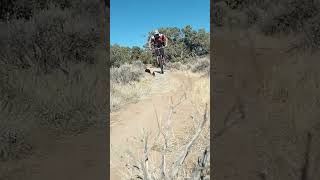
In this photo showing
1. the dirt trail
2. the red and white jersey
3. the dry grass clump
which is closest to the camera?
the dirt trail

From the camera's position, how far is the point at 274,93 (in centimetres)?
700

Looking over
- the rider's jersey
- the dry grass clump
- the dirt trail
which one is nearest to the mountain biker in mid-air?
the rider's jersey

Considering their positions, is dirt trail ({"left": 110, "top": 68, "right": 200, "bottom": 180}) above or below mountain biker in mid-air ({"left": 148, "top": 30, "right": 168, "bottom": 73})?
below

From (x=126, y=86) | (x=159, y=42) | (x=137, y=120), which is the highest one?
(x=159, y=42)

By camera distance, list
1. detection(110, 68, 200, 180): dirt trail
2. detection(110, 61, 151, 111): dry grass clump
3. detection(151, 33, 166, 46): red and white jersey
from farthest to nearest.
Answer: detection(151, 33, 166, 46): red and white jersey
detection(110, 61, 151, 111): dry grass clump
detection(110, 68, 200, 180): dirt trail

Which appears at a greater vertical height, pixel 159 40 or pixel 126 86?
pixel 159 40

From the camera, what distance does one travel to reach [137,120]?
7391 millimetres

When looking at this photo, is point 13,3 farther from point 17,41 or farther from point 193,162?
point 193,162

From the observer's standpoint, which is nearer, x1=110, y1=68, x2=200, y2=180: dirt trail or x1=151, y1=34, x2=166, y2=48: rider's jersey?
x1=110, y1=68, x2=200, y2=180: dirt trail

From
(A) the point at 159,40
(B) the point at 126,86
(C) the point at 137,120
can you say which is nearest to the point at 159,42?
(A) the point at 159,40

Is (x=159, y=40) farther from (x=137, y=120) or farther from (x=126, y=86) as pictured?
(x=137, y=120)

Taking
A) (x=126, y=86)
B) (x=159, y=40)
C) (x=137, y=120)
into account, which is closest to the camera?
(x=137, y=120)

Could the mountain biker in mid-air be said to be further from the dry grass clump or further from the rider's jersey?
the dry grass clump

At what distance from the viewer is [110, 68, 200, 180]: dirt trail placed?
5.45m
